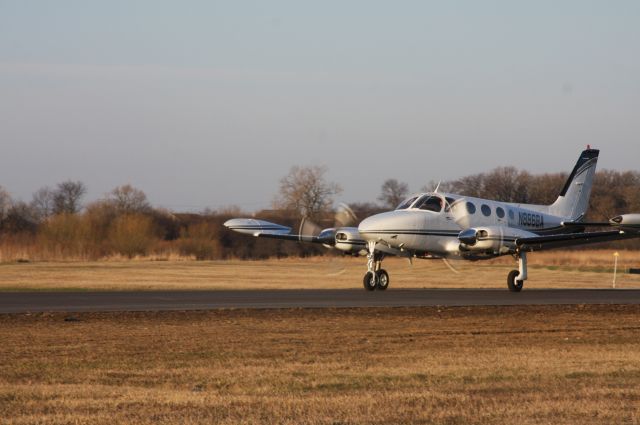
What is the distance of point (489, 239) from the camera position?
33188 millimetres

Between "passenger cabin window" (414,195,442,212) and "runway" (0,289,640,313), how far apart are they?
2.98 meters

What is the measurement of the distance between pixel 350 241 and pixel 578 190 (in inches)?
427

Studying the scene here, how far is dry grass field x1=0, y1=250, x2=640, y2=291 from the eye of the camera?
39.8 metres

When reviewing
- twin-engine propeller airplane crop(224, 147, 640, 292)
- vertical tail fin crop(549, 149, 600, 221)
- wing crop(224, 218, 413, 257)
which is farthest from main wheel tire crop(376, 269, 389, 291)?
vertical tail fin crop(549, 149, 600, 221)

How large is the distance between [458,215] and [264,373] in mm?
21749

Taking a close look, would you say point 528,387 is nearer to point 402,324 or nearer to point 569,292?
point 402,324

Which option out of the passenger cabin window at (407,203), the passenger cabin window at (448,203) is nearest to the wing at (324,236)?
the passenger cabin window at (407,203)

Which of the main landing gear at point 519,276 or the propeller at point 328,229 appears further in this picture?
the propeller at point 328,229

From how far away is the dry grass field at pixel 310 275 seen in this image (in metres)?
39.8

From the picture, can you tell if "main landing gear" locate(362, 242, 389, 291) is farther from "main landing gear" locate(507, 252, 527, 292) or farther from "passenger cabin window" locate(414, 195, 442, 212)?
"main landing gear" locate(507, 252, 527, 292)

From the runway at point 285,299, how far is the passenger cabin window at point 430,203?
2976mm

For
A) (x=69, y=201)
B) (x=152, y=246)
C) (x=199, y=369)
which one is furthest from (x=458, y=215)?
(x=69, y=201)

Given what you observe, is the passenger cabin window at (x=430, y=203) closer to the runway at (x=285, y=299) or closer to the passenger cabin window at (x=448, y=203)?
the passenger cabin window at (x=448, y=203)

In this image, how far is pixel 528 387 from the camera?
12.5 metres
